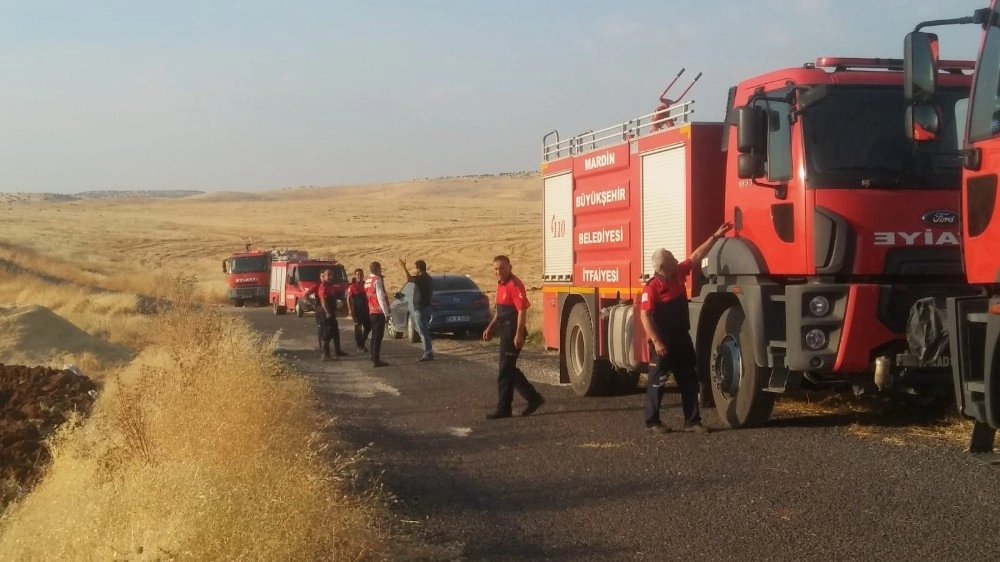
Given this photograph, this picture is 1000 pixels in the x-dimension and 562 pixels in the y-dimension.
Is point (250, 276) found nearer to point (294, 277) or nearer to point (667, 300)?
point (294, 277)

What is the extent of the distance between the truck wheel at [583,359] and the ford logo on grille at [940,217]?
4934 millimetres

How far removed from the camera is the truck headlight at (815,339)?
29.9 ft

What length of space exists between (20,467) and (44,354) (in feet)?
29.5

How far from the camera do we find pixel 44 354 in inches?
725

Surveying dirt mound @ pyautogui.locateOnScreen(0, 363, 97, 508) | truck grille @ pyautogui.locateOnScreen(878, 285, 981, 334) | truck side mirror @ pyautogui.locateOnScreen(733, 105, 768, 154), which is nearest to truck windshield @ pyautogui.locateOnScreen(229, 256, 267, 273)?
dirt mound @ pyautogui.locateOnScreen(0, 363, 97, 508)

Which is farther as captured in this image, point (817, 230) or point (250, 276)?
point (250, 276)

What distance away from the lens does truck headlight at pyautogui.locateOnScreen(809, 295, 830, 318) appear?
913cm

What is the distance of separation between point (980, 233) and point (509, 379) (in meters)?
6.33

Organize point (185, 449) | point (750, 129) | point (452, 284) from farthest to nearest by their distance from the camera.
Answer: point (452, 284)
point (750, 129)
point (185, 449)

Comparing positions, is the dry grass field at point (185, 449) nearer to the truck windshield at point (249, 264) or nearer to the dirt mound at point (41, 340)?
the dirt mound at point (41, 340)

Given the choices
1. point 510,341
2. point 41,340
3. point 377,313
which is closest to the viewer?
Answer: point 510,341

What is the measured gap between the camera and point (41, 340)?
752 inches

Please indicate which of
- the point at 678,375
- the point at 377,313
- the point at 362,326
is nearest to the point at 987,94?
the point at 678,375

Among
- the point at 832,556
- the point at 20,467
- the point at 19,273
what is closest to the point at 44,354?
the point at 20,467
